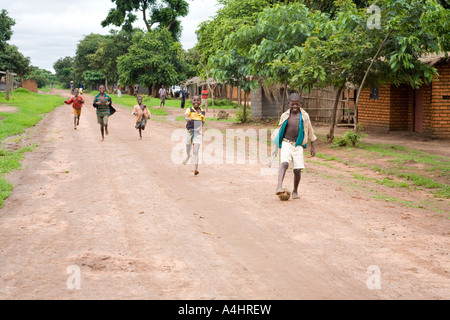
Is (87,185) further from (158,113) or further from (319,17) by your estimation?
(158,113)

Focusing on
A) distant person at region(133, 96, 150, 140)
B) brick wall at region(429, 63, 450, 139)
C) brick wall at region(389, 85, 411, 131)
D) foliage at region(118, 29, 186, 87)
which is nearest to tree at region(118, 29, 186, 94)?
foliage at region(118, 29, 186, 87)

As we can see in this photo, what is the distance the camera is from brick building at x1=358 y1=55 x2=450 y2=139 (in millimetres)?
18047

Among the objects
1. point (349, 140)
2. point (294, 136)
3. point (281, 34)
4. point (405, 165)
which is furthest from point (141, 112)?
point (294, 136)

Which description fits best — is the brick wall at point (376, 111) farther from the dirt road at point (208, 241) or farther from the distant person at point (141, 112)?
the dirt road at point (208, 241)

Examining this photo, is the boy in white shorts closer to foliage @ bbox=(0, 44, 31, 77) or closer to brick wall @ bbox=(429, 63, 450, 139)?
brick wall @ bbox=(429, 63, 450, 139)

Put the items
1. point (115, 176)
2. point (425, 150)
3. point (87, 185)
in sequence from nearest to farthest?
1. point (87, 185)
2. point (115, 176)
3. point (425, 150)

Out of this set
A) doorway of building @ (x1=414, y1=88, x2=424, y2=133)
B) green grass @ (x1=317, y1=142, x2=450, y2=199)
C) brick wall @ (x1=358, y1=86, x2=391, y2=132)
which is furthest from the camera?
brick wall @ (x1=358, y1=86, x2=391, y2=132)

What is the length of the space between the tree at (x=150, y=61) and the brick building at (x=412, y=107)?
32359 mm

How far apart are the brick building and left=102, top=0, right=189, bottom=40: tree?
39166 mm

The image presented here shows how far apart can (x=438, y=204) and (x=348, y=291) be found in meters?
5.16

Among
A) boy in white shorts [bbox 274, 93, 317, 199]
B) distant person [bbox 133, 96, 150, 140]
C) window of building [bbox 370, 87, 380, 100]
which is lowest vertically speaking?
boy in white shorts [bbox 274, 93, 317, 199]

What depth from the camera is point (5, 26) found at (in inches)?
1547

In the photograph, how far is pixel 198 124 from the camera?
11000 millimetres
